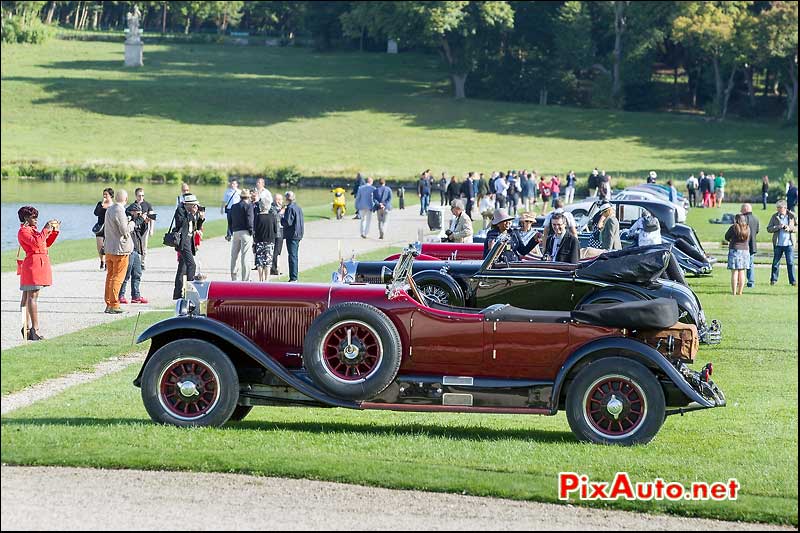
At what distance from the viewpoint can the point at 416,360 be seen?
34.2ft

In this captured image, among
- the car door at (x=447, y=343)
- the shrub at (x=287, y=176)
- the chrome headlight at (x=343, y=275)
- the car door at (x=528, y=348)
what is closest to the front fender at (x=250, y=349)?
the car door at (x=447, y=343)

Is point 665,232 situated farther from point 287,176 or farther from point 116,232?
point 287,176

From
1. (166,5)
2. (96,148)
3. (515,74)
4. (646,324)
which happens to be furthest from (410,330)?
(166,5)

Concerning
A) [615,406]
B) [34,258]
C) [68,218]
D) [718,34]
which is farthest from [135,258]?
[718,34]

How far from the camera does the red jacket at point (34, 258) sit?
15141mm

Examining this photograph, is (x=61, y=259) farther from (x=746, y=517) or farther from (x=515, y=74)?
(x=515, y=74)

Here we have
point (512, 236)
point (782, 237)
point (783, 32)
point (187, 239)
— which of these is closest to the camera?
point (512, 236)

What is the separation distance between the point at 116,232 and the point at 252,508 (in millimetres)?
11228

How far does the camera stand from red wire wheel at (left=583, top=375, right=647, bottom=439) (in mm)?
10055

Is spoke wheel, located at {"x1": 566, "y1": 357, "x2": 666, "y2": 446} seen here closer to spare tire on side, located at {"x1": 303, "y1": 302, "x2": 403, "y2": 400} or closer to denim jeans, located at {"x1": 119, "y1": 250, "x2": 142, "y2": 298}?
spare tire on side, located at {"x1": 303, "y1": 302, "x2": 403, "y2": 400}

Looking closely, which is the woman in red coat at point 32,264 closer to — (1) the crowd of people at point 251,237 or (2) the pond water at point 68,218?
→ (1) the crowd of people at point 251,237

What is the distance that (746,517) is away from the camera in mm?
8234

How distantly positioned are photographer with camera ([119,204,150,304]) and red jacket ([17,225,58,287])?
174 inches

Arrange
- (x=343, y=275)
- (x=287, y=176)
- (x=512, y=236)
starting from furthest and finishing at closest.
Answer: (x=287, y=176), (x=512, y=236), (x=343, y=275)
